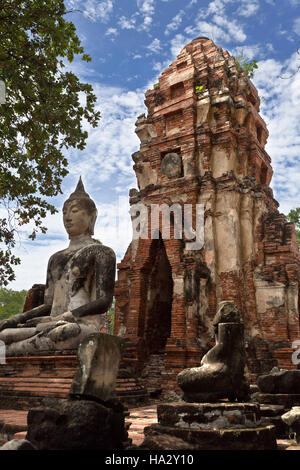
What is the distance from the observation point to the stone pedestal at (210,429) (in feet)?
9.72

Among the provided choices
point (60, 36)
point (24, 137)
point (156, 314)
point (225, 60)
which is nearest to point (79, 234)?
point (24, 137)

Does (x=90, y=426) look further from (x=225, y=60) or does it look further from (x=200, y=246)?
(x=225, y=60)

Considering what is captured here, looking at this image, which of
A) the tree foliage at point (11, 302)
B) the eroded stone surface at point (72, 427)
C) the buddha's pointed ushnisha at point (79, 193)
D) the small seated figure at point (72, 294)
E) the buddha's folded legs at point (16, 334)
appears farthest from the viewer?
the tree foliage at point (11, 302)

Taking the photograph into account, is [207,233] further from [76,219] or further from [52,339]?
[52,339]

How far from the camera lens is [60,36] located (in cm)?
578

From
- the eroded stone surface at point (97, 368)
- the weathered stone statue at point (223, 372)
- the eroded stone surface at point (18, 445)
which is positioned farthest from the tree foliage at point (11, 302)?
the eroded stone surface at point (18, 445)

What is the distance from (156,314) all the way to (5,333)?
5.41 m

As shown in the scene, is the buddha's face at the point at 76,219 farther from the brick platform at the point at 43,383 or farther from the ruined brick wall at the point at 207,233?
the ruined brick wall at the point at 207,233

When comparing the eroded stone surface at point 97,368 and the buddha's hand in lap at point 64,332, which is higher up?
the buddha's hand in lap at point 64,332

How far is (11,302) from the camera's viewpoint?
30828 mm

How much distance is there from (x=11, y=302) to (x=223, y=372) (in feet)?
97.5

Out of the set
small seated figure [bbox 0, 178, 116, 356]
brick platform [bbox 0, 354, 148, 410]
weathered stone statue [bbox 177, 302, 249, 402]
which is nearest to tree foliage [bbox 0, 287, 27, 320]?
small seated figure [bbox 0, 178, 116, 356]
